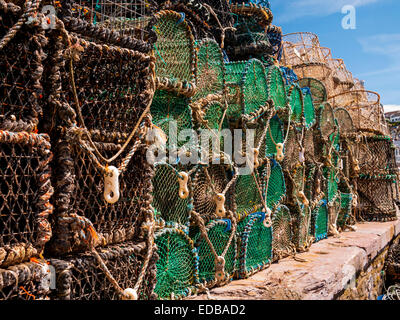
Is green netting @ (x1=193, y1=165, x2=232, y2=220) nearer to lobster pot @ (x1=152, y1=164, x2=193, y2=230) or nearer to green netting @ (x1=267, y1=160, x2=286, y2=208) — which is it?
lobster pot @ (x1=152, y1=164, x2=193, y2=230)

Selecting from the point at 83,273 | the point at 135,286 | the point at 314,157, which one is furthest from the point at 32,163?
the point at 314,157

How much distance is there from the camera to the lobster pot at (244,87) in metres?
3.25

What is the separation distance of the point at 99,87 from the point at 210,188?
4.65 ft

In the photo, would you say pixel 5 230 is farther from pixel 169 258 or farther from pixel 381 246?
pixel 381 246

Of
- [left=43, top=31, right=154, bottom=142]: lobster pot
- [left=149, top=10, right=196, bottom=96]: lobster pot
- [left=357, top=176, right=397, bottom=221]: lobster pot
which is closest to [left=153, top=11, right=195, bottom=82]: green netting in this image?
[left=149, top=10, right=196, bottom=96]: lobster pot

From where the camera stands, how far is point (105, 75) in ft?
5.71

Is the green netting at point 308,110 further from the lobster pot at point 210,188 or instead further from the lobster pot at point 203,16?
the lobster pot at point 210,188

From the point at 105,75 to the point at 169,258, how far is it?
1211 millimetres

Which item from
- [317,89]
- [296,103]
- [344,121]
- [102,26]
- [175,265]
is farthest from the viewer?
[344,121]

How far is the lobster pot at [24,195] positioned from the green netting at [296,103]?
329 cm

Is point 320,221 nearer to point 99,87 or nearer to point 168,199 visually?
point 168,199

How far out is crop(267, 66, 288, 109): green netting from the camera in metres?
3.63

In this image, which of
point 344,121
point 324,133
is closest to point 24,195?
point 324,133

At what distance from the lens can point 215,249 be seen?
2945mm
